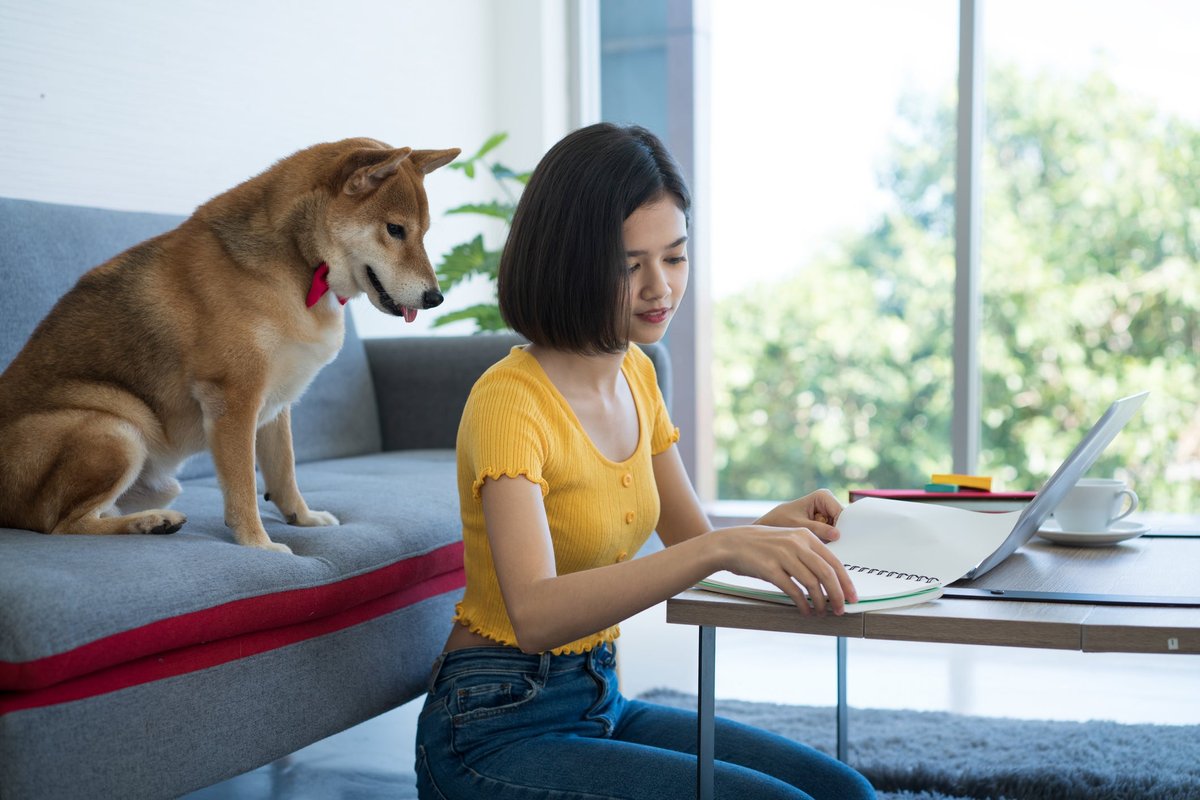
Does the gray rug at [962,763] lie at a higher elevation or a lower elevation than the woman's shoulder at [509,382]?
lower

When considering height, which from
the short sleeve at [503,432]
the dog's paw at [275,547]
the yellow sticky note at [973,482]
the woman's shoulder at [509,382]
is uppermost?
the woman's shoulder at [509,382]

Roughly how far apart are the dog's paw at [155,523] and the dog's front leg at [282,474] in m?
0.27

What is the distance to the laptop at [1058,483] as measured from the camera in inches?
44.8

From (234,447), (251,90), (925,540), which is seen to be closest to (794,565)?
(925,540)

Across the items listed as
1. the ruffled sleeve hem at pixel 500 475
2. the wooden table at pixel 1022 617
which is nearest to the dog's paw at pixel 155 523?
the ruffled sleeve hem at pixel 500 475

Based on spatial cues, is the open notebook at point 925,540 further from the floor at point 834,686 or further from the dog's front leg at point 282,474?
the floor at point 834,686

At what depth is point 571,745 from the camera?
3.80 feet

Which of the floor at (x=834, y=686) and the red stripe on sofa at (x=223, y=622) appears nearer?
the red stripe on sofa at (x=223, y=622)

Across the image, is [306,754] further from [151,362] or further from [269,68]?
[269,68]

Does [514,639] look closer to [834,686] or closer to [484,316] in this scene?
[834,686]

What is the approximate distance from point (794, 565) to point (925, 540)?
0.27 meters

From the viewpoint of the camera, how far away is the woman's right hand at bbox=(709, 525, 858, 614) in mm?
934

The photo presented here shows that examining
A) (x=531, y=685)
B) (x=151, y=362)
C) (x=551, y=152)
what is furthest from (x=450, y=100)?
(x=531, y=685)

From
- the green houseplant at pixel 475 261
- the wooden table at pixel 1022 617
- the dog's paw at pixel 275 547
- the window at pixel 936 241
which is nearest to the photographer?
the wooden table at pixel 1022 617
